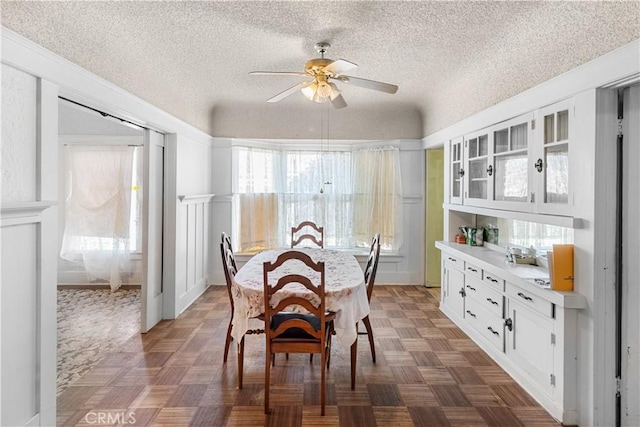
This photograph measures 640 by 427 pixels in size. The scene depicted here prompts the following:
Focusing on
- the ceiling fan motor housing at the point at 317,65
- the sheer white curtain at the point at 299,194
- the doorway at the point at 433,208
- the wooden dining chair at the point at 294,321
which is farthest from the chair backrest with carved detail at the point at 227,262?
the doorway at the point at 433,208

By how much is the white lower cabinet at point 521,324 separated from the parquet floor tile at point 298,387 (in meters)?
0.12

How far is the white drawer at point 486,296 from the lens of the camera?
3.14m

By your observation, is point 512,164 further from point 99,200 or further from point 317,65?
point 99,200

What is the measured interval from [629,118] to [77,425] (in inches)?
145

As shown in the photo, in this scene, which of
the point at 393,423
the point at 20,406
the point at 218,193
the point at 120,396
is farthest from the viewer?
the point at 218,193

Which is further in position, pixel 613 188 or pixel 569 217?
→ pixel 569 217

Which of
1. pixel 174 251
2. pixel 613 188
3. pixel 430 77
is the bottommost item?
pixel 174 251

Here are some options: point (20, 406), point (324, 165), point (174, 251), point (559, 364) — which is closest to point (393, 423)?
point (559, 364)

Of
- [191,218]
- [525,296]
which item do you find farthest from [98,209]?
[525,296]

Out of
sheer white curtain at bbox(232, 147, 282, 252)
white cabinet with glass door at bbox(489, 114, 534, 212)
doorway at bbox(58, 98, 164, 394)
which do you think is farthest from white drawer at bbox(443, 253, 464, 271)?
doorway at bbox(58, 98, 164, 394)

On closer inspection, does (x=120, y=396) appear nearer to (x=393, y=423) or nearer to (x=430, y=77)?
(x=393, y=423)

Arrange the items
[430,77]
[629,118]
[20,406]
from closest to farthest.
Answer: [20,406] → [629,118] → [430,77]

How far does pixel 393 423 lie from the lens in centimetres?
233

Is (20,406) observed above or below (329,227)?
below
